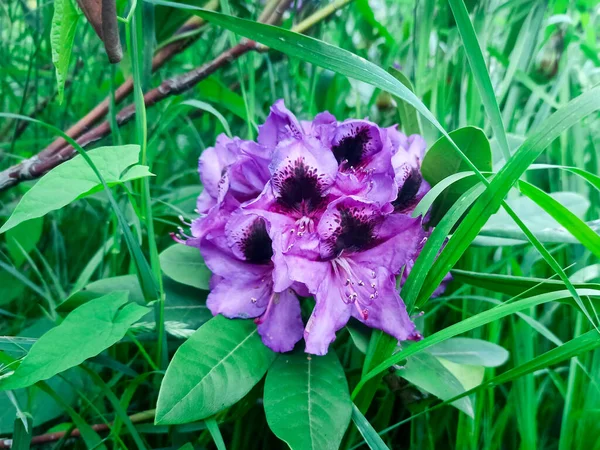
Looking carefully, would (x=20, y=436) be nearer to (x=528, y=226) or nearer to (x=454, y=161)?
(x=454, y=161)

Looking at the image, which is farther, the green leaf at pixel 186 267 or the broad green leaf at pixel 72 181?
the green leaf at pixel 186 267

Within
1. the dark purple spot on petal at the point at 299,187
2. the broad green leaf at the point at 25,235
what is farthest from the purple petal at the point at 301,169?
the broad green leaf at the point at 25,235

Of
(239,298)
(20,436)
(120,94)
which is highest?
(120,94)

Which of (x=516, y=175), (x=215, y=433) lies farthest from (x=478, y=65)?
(x=215, y=433)

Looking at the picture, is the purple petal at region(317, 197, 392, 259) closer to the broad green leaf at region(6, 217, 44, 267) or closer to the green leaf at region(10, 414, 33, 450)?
the green leaf at region(10, 414, 33, 450)

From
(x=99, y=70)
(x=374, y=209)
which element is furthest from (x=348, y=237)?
(x=99, y=70)

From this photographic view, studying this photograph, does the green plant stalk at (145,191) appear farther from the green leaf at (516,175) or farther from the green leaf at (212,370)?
the green leaf at (516,175)
